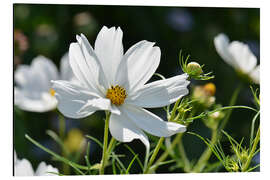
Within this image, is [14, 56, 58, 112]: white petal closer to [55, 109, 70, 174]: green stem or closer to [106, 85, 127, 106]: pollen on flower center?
[55, 109, 70, 174]: green stem

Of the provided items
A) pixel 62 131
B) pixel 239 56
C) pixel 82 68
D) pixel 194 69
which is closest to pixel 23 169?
pixel 62 131

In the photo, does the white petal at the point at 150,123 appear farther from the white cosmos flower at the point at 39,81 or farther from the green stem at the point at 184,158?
the white cosmos flower at the point at 39,81

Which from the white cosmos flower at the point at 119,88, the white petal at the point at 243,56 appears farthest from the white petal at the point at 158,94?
the white petal at the point at 243,56

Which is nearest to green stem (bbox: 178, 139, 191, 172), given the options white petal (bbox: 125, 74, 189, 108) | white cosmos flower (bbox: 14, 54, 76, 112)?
white petal (bbox: 125, 74, 189, 108)

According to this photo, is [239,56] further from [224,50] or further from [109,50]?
[109,50]

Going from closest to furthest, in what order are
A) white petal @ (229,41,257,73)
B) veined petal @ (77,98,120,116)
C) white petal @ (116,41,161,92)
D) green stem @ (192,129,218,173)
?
1. veined petal @ (77,98,120,116)
2. white petal @ (116,41,161,92)
3. green stem @ (192,129,218,173)
4. white petal @ (229,41,257,73)

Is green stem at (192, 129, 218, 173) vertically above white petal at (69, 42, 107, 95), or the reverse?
white petal at (69, 42, 107, 95)
